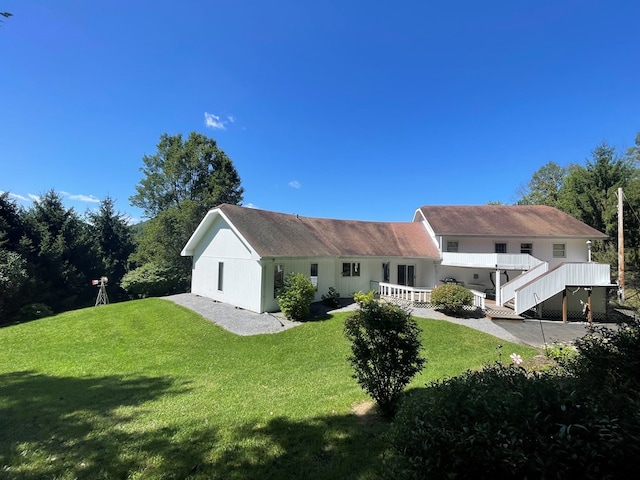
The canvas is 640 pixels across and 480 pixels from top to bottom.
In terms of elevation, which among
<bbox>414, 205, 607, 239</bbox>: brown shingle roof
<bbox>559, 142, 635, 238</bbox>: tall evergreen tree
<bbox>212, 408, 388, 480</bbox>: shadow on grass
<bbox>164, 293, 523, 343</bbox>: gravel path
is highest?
<bbox>559, 142, 635, 238</bbox>: tall evergreen tree

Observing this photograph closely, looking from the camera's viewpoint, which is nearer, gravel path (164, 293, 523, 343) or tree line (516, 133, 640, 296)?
gravel path (164, 293, 523, 343)

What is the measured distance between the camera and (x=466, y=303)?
1598cm

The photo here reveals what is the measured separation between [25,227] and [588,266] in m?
41.9

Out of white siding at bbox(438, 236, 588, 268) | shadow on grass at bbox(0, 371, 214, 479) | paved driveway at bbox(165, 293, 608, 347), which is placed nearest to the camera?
shadow on grass at bbox(0, 371, 214, 479)

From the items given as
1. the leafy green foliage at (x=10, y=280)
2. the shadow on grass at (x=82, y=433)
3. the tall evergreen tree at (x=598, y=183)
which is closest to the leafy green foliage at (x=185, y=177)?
the leafy green foliage at (x=10, y=280)

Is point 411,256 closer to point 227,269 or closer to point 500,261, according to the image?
point 500,261

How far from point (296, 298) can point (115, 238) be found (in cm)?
3229

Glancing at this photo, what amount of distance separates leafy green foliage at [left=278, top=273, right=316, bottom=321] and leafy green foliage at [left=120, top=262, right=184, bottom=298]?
626 inches

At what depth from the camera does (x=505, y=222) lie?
918 inches

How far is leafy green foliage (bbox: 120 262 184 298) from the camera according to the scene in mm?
25188

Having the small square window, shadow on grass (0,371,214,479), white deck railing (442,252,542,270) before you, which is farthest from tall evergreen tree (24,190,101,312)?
white deck railing (442,252,542,270)

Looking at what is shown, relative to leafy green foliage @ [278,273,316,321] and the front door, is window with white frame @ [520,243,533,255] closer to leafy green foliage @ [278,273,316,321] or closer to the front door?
the front door

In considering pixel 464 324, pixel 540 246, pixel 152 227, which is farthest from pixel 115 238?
pixel 540 246

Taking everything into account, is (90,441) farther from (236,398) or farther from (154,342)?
(154,342)
